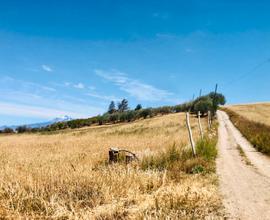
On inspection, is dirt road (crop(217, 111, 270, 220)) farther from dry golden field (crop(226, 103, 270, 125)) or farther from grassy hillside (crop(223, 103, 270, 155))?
dry golden field (crop(226, 103, 270, 125))

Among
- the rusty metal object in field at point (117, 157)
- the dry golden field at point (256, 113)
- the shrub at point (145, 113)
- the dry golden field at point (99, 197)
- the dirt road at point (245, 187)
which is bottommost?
the dirt road at point (245, 187)

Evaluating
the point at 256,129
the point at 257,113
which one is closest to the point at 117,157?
the point at 256,129

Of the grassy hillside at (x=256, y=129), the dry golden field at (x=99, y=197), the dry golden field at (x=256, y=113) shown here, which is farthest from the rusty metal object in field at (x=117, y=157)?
the dry golden field at (x=256, y=113)

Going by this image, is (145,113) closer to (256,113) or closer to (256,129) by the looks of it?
(256,113)

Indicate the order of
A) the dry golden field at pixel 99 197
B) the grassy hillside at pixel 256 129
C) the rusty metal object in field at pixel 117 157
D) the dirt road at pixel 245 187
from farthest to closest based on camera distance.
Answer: the grassy hillside at pixel 256 129
the rusty metal object in field at pixel 117 157
the dirt road at pixel 245 187
the dry golden field at pixel 99 197

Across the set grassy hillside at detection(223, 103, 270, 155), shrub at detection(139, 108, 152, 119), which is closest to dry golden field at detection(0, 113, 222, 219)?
grassy hillside at detection(223, 103, 270, 155)

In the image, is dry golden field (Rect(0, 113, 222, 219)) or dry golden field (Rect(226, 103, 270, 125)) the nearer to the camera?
dry golden field (Rect(0, 113, 222, 219))

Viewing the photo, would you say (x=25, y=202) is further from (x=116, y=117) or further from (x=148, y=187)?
(x=116, y=117)

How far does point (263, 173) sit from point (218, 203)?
607 cm


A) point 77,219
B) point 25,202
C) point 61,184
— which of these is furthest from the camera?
point 61,184

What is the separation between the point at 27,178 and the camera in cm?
→ 802

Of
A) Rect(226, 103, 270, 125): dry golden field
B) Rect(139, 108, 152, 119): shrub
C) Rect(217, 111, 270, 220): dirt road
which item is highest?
Rect(139, 108, 152, 119): shrub

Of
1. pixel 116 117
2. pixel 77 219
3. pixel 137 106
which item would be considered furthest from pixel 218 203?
pixel 137 106

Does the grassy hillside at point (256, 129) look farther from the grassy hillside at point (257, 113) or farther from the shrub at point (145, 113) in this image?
the shrub at point (145, 113)
